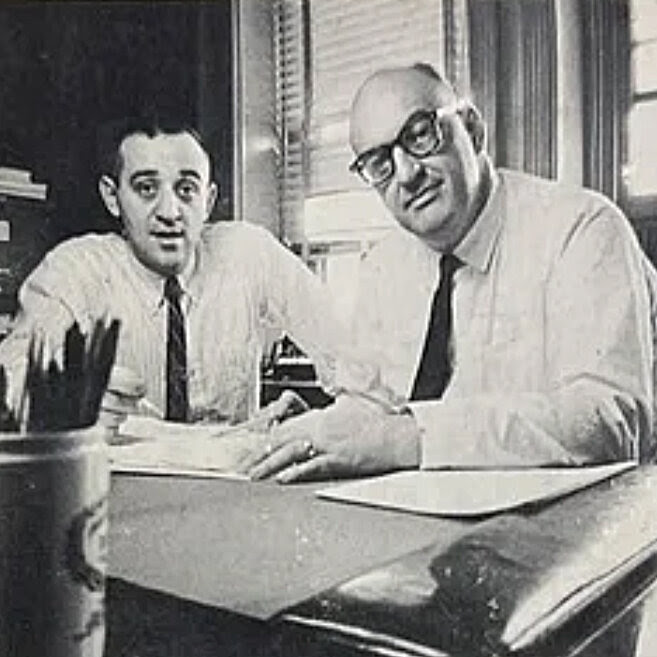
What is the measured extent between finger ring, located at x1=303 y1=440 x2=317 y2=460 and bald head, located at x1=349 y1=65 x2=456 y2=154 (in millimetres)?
251

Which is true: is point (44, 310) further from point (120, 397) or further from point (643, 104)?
point (643, 104)

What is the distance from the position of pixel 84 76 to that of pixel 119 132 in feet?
0.21

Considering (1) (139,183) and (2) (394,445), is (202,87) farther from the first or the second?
(2) (394,445)

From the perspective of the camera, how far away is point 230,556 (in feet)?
2.72

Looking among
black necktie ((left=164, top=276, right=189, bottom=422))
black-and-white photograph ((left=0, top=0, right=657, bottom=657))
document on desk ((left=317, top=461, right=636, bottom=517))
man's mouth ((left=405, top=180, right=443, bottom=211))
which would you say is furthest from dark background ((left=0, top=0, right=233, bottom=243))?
document on desk ((left=317, top=461, right=636, bottom=517))

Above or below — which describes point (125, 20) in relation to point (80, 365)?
above

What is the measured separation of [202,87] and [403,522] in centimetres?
42

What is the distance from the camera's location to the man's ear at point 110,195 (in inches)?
38.7

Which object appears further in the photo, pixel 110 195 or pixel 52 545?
pixel 110 195

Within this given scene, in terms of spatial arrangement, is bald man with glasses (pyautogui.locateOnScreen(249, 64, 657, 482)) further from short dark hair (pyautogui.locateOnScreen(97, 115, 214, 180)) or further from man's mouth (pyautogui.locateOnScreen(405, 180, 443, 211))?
short dark hair (pyautogui.locateOnScreen(97, 115, 214, 180))

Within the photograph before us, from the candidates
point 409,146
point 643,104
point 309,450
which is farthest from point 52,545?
point 643,104

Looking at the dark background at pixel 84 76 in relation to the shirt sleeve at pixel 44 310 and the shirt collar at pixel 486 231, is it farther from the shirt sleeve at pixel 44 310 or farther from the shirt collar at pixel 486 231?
the shirt collar at pixel 486 231

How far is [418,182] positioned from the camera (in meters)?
0.92

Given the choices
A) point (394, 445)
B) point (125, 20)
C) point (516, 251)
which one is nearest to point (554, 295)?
point (516, 251)
